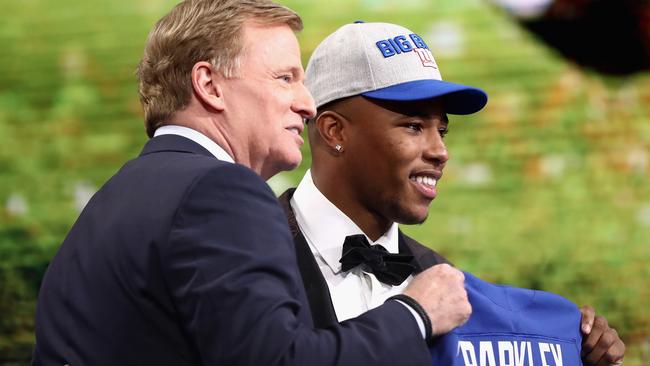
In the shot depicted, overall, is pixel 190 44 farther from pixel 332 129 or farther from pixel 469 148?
pixel 469 148

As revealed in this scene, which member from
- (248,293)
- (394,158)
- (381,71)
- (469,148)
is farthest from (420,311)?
(469,148)

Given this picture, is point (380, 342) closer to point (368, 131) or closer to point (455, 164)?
point (368, 131)

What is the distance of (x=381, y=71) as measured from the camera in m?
2.27

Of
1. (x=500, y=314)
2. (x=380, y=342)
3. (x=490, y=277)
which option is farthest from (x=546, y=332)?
(x=490, y=277)

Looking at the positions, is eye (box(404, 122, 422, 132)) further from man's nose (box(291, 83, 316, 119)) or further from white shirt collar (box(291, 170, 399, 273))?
man's nose (box(291, 83, 316, 119))

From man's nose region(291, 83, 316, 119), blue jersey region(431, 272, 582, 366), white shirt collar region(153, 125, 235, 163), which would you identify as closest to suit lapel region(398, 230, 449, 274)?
blue jersey region(431, 272, 582, 366)

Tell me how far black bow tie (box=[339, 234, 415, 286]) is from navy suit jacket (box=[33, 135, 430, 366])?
0.53m

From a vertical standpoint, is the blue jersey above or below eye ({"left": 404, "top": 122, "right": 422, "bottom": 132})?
below

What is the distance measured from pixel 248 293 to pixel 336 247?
77cm

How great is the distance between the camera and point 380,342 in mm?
1525

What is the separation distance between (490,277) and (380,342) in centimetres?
250

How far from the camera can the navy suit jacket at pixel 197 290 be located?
4.75ft

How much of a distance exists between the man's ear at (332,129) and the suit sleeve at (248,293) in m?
0.76

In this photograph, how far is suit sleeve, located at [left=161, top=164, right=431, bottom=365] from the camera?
1.44 meters
